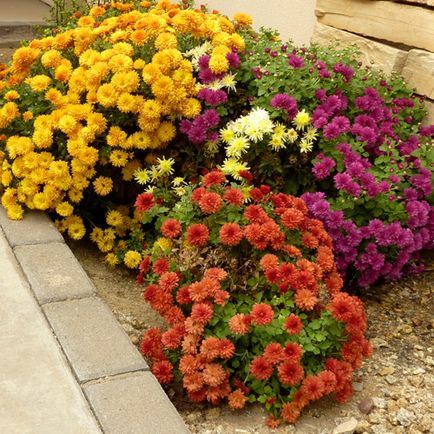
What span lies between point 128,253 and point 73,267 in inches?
16.6

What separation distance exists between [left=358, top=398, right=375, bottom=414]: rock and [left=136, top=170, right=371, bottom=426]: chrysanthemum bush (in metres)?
0.11

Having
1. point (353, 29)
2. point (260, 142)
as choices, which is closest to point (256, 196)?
point (260, 142)

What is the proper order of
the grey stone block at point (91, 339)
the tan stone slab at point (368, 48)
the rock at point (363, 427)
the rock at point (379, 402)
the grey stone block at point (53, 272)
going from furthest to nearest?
the tan stone slab at point (368, 48), the grey stone block at point (53, 272), the rock at point (379, 402), the rock at point (363, 427), the grey stone block at point (91, 339)

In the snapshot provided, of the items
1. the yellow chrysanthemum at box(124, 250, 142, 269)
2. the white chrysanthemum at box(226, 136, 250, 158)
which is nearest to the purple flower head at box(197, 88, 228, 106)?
the white chrysanthemum at box(226, 136, 250, 158)

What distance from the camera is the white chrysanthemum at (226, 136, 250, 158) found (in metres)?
3.00

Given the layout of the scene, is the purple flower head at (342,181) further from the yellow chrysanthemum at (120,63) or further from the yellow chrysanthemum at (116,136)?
the yellow chrysanthemum at (120,63)

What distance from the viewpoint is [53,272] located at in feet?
8.82

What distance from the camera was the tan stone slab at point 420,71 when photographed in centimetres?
354

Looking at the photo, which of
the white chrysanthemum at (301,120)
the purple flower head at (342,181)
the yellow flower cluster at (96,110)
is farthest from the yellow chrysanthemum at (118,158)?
the purple flower head at (342,181)

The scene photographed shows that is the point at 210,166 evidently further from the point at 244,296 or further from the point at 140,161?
the point at 244,296

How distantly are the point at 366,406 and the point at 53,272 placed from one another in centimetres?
131

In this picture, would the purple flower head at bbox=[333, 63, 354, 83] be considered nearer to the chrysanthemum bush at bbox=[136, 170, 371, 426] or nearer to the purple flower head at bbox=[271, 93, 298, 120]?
the purple flower head at bbox=[271, 93, 298, 120]

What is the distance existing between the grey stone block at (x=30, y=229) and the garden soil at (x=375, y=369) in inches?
10.2

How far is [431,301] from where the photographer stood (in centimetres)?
313
